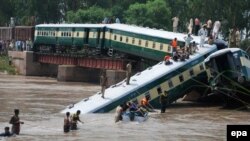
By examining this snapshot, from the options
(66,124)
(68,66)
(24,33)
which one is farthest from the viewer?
(24,33)

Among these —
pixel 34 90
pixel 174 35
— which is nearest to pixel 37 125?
pixel 174 35

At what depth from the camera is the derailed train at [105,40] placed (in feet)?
164

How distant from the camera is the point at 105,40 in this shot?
5853 cm

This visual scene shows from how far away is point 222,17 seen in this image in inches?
3066

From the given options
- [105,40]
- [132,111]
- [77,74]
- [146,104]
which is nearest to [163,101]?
[146,104]

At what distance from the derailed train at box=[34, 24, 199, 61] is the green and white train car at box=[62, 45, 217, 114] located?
3.46 metres

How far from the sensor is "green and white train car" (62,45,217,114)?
34.1 metres

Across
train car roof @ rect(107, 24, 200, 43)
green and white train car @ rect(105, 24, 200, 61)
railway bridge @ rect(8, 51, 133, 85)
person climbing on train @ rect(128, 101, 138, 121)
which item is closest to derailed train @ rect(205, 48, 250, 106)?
train car roof @ rect(107, 24, 200, 43)

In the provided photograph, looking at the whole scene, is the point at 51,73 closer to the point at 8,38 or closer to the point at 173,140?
the point at 8,38

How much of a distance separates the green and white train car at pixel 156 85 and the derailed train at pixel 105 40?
346cm

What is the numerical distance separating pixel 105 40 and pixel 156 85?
75.9ft

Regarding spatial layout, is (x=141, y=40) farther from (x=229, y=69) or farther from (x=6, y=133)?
(x=6, y=133)

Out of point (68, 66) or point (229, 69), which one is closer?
point (229, 69)

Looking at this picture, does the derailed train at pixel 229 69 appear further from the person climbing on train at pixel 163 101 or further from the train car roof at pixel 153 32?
the train car roof at pixel 153 32
